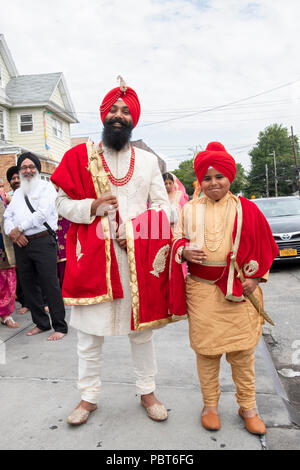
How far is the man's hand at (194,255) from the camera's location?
2238 millimetres

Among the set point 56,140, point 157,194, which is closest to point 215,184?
point 157,194

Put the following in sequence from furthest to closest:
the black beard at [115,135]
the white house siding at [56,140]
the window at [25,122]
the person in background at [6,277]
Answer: the white house siding at [56,140] < the window at [25,122] < the person in background at [6,277] < the black beard at [115,135]

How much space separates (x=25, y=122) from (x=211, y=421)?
18969mm

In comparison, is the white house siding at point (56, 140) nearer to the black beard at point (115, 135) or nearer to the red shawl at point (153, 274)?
the black beard at point (115, 135)

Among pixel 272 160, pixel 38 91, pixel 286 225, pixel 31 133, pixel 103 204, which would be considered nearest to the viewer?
pixel 103 204

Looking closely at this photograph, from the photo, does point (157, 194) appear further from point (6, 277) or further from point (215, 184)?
point (6, 277)

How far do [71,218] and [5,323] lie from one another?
2878 millimetres

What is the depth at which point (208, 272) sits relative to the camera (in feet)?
7.52

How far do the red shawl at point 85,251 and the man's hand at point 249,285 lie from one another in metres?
0.75

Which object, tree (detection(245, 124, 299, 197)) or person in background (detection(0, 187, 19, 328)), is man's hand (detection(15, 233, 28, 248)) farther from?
tree (detection(245, 124, 299, 197))

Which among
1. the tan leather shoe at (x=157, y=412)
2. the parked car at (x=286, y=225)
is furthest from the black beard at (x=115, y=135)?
the parked car at (x=286, y=225)

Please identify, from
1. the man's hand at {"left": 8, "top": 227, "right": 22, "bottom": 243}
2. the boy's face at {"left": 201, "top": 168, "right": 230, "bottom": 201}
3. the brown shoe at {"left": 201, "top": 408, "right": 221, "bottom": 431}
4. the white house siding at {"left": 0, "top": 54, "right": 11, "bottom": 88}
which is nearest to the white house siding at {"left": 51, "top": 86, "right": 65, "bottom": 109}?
the white house siding at {"left": 0, "top": 54, "right": 11, "bottom": 88}

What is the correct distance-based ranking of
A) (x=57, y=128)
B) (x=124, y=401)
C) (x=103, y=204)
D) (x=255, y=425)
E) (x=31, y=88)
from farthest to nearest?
1. (x=57, y=128)
2. (x=31, y=88)
3. (x=124, y=401)
4. (x=103, y=204)
5. (x=255, y=425)

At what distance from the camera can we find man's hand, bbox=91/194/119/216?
2.31 meters
